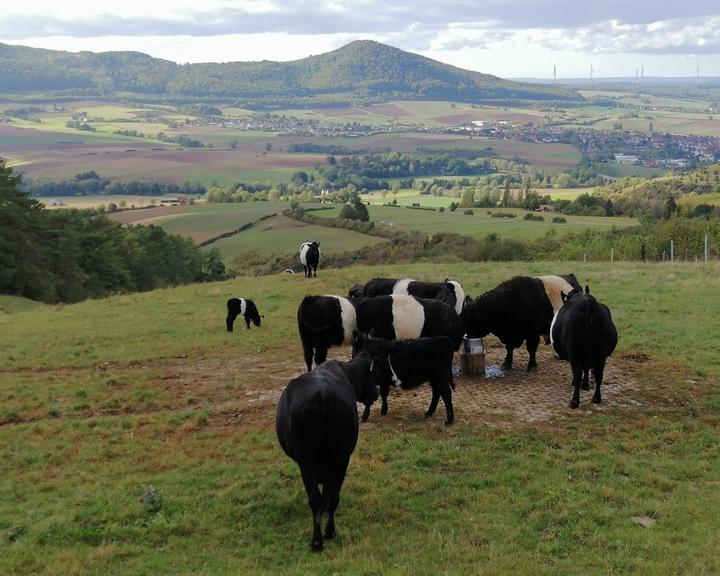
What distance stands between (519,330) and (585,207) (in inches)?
2681

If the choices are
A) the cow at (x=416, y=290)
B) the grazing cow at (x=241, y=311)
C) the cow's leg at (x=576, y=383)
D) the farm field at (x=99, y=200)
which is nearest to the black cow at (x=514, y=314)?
the cow at (x=416, y=290)

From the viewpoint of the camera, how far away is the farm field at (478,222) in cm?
5670

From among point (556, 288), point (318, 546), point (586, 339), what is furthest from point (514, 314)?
point (318, 546)

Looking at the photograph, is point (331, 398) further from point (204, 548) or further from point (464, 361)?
point (464, 361)

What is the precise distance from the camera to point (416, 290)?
53.1 feet

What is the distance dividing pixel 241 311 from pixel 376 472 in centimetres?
1247

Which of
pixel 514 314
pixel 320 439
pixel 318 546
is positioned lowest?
pixel 318 546

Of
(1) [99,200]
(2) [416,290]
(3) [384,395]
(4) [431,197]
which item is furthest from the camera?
(4) [431,197]

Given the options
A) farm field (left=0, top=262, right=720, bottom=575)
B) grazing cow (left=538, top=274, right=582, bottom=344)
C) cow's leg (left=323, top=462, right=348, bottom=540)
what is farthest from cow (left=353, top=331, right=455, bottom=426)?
grazing cow (left=538, top=274, right=582, bottom=344)

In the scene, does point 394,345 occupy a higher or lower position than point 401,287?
higher

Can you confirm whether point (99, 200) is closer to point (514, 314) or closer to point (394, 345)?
point (514, 314)

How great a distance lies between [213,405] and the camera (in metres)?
13.5

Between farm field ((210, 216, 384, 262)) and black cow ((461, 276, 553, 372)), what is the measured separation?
129 feet

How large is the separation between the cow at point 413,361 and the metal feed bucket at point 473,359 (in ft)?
9.64
